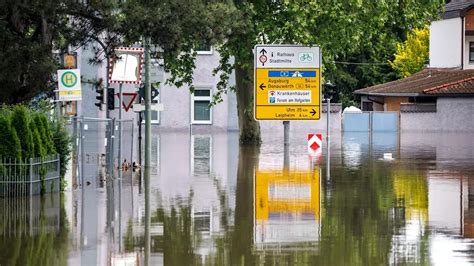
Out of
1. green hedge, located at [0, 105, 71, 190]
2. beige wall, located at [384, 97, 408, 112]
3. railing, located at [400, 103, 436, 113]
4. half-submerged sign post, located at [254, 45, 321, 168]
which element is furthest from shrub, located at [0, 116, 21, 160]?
beige wall, located at [384, 97, 408, 112]

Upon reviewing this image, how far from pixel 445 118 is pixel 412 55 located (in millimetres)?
16552

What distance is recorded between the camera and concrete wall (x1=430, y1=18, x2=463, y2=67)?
3169 inches

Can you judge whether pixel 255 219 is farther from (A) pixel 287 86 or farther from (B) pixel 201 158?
(A) pixel 287 86

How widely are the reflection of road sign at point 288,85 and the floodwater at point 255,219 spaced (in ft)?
32.0

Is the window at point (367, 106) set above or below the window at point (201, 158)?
above

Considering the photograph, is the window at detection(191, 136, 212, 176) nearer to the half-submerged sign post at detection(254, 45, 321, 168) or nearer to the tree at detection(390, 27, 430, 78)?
the half-submerged sign post at detection(254, 45, 321, 168)

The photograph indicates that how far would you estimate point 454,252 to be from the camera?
51.1ft

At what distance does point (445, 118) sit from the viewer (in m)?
75.5

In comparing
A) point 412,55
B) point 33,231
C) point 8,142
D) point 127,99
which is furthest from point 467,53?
point 33,231

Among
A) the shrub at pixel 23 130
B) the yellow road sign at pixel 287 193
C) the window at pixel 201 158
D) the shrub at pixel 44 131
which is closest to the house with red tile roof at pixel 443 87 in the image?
the window at pixel 201 158

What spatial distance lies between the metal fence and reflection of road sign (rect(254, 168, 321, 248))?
13.3 feet

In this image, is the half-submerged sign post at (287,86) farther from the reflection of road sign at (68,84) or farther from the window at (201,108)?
the window at (201,108)

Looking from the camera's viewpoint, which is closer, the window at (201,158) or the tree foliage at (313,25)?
the window at (201,158)

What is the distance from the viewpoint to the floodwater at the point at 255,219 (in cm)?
1533
